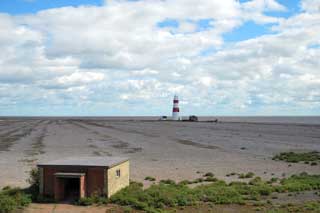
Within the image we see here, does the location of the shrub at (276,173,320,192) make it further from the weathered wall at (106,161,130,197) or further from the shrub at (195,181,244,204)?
the weathered wall at (106,161,130,197)

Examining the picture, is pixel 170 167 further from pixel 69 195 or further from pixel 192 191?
pixel 69 195

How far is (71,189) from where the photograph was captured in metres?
14.6

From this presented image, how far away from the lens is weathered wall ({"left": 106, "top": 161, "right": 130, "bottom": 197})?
13577mm

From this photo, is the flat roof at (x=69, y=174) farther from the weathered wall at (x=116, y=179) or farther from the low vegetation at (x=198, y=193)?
the low vegetation at (x=198, y=193)

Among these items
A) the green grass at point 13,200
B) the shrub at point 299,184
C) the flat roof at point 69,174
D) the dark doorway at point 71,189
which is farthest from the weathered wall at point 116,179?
the shrub at point 299,184

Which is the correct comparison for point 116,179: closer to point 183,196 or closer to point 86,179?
point 86,179

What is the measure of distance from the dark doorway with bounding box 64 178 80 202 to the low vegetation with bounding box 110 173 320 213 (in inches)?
61.3

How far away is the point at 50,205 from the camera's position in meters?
13.0

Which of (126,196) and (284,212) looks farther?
(126,196)

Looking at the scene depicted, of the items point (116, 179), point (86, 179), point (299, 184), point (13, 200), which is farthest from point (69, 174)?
point (299, 184)

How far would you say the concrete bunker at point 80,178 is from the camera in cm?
1343

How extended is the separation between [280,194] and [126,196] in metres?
6.18

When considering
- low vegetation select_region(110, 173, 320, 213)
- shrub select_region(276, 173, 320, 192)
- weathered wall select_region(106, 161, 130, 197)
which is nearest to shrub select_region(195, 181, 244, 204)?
low vegetation select_region(110, 173, 320, 213)

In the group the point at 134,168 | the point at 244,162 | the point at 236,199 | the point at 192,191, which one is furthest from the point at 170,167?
the point at 236,199
